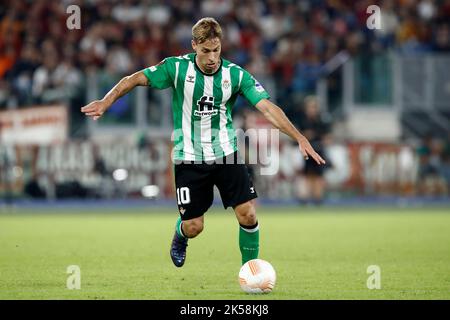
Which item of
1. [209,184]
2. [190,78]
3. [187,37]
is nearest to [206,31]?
[190,78]

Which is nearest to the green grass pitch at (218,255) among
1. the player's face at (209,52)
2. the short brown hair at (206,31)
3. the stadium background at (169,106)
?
the player's face at (209,52)

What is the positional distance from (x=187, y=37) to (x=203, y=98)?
15.0 meters

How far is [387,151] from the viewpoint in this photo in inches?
893

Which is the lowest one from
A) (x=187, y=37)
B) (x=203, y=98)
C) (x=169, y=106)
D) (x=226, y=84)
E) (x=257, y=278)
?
(x=257, y=278)

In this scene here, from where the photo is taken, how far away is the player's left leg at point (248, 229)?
8.75 meters

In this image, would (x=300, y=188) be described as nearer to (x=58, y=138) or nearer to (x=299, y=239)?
(x=58, y=138)

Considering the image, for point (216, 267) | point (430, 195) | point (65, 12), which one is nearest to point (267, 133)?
point (430, 195)

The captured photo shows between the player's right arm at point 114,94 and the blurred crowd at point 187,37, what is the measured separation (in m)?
13.2

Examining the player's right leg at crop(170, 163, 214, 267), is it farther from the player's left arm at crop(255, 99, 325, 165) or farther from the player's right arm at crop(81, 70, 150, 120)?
the player's right arm at crop(81, 70, 150, 120)

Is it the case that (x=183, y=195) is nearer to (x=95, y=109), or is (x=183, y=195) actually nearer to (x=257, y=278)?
(x=257, y=278)

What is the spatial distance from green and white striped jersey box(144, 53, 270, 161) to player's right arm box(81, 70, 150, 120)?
10 centimetres

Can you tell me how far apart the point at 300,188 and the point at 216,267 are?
36.8 ft

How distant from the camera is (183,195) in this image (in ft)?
29.5

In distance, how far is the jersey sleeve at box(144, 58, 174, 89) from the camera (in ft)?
28.6
